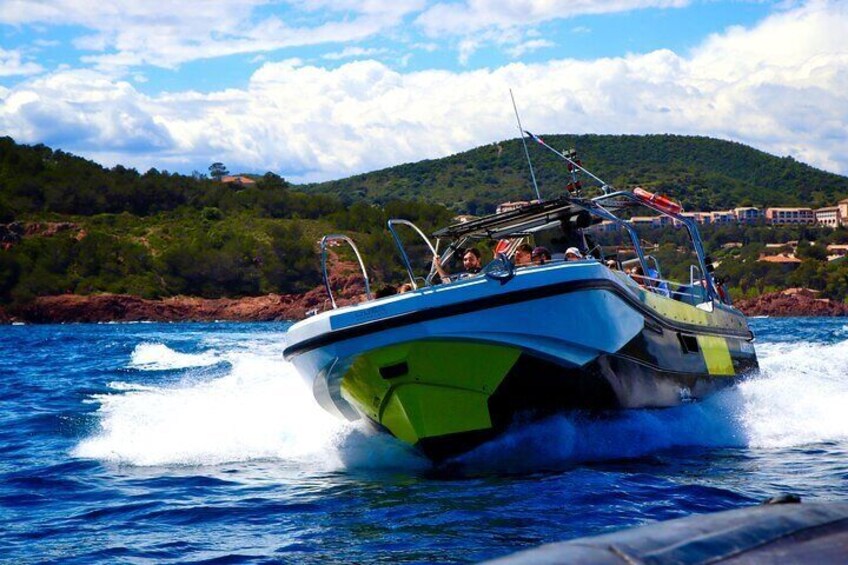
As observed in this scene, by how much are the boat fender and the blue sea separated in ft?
4.47

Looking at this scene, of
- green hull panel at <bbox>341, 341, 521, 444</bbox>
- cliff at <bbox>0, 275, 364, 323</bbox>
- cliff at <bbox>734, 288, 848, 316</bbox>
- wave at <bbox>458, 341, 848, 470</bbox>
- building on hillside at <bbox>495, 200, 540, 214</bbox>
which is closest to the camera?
green hull panel at <bbox>341, 341, 521, 444</bbox>

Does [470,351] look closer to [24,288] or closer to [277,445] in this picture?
[277,445]

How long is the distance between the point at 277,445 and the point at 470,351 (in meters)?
3.27

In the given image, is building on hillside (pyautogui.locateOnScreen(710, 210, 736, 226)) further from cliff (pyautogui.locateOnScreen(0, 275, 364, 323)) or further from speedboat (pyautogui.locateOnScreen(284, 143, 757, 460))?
speedboat (pyautogui.locateOnScreen(284, 143, 757, 460))

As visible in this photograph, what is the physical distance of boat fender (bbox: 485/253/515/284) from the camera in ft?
27.3

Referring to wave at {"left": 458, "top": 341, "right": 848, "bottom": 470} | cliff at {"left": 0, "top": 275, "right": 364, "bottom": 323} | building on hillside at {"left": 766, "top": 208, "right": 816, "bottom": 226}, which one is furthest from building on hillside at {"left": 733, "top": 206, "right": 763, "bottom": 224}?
wave at {"left": 458, "top": 341, "right": 848, "bottom": 470}

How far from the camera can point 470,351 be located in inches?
332

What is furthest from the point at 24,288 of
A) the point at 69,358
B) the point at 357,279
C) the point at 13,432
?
the point at 13,432

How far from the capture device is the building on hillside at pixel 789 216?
11080cm

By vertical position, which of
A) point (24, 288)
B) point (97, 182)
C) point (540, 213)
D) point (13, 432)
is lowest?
point (13, 432)

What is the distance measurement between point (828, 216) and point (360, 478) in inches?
4676

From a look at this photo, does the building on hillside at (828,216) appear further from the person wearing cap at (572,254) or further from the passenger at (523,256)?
the passenger at (523,256)

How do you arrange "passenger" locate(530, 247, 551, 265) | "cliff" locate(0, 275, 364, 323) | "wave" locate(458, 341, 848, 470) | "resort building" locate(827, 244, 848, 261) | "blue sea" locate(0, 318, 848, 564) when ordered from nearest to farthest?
1. "blue sea" locate(0, 318, 848, 564)
2. "wave" locate(458, 341, 848, 470)
3. "passenger" locate(530, 247, 551, 265)
4. "cliff" locate(0, 275, 364, 323)
5. "resort building" locate(827, 244, 848, 261)

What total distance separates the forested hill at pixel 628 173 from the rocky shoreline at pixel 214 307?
103 ft
